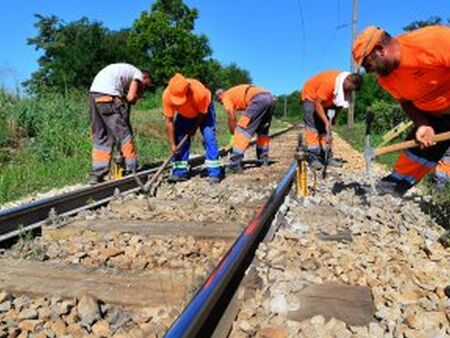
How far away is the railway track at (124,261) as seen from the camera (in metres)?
2.94

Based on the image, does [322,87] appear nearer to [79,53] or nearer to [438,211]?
[438,211]

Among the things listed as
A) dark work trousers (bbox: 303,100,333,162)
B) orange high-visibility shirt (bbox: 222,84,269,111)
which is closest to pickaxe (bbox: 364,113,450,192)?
dark work trousers (bbox: 303,100,333,162)

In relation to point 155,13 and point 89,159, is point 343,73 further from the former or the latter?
point 155,13

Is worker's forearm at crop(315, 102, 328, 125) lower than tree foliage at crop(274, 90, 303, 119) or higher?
higher

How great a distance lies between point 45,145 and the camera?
427 inches

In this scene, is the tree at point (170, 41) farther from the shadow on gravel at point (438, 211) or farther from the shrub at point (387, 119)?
the shadow on gravel at point (438, 211)

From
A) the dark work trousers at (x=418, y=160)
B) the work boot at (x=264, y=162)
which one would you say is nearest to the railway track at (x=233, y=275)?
the dark work trousers at (x=418, y=160)

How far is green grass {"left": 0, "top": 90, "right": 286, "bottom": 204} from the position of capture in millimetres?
8398

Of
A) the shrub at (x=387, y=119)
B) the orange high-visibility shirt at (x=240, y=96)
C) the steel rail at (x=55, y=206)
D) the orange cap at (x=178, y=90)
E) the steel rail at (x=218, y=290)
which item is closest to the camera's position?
the steel rail at (x=218, y=290)

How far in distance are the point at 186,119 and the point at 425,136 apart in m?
4.02

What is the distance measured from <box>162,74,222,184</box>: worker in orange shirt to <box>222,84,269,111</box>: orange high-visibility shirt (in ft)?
4.48

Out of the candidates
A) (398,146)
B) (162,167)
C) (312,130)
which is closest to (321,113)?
(312,130)

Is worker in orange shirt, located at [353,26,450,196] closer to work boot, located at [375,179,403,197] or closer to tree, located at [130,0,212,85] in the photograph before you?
work boot, located at [375,179,403,197]

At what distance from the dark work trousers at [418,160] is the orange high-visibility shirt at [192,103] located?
2.88 m
